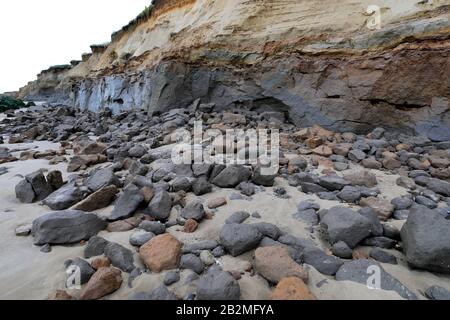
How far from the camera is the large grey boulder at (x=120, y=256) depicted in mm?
1663

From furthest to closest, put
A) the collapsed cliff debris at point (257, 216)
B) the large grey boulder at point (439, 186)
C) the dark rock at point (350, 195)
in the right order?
the large grey boulder at point (439, 186), the dark rock at point (350, 195), the collapsed cliff debris at point (257, 216)

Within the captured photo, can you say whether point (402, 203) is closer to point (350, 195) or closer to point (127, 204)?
point (350, 195)

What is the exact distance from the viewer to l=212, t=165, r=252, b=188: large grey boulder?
276cm

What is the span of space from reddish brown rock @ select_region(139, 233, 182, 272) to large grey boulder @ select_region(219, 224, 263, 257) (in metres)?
0.29

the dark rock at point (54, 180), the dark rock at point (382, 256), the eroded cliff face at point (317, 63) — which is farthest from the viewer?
the eroded cliff face at point (317, 63)

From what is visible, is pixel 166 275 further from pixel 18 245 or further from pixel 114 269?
pixel 18 245

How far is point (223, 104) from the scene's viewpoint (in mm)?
6328

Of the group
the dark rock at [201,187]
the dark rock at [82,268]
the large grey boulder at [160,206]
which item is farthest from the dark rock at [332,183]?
the dark rock at [82,268]

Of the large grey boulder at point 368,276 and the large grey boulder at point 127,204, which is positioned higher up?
the large grey boulder at point 127,204

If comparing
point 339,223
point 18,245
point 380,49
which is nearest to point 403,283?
point 339,223

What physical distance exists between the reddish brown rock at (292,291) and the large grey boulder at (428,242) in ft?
2.41

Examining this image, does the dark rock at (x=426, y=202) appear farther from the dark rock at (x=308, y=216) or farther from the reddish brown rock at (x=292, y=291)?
the reddish brown rock at (x=292, y=291)

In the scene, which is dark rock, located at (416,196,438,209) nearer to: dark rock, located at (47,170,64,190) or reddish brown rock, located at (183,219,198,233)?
reddish brown rock, located at (183,219,198,233)

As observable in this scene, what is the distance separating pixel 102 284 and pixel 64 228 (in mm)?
668
